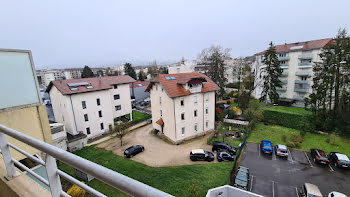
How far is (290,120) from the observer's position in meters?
22.7

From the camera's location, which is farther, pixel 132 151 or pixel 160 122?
pixel 160 122

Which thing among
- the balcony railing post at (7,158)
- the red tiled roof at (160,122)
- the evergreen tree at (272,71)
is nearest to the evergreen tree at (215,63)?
the evergreen tree at (272,71)

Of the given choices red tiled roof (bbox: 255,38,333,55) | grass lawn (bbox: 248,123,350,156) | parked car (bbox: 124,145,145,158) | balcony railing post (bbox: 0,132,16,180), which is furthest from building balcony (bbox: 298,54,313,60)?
balcony railing post (bbox: 0,132,16,180)

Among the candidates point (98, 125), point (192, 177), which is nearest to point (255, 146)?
point (192, 177)

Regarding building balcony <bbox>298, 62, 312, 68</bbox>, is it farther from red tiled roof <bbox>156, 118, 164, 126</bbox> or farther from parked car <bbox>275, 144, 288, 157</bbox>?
red tiled roof <bbox>156, 118, 164, 126</bbox>

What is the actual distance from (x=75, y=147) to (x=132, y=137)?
655 cm

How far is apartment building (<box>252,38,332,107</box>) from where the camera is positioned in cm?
2878

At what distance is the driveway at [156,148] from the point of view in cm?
1589

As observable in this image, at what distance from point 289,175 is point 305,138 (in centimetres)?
907

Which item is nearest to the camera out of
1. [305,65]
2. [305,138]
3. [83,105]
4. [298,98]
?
[305,138]

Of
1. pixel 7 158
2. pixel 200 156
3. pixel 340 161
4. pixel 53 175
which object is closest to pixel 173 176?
pixel 200 156

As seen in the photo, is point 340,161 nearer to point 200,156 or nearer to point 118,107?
point 200,156

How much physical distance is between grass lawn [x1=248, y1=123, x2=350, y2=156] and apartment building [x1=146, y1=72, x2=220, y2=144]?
643 cm

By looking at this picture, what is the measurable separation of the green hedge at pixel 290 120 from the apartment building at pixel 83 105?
23903 millimetres
